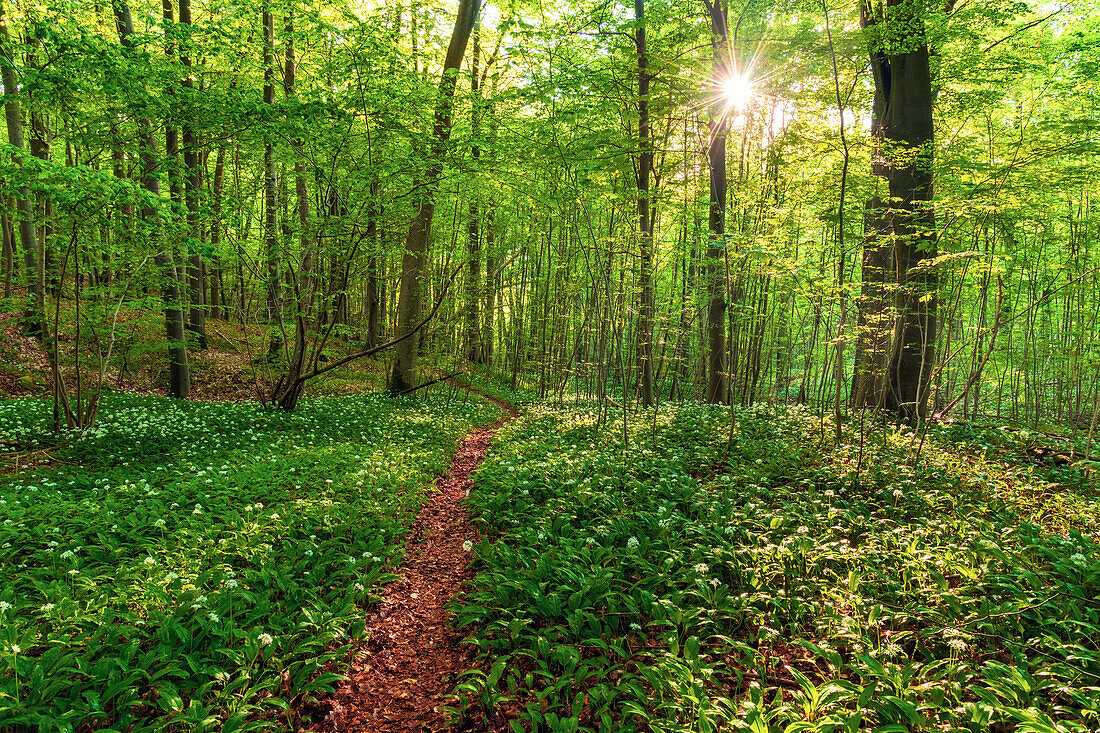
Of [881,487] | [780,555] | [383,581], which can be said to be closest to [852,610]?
[780,555]

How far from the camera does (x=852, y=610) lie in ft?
12.2

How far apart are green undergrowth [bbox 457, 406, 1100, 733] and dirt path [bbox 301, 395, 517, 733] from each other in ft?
0.84

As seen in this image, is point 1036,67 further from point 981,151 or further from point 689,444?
point 689,444

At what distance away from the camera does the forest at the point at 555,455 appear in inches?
126

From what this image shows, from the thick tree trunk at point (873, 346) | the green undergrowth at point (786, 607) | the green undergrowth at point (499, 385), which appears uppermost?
the thick tree trunk at point (873, 346)

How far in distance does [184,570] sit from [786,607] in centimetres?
534

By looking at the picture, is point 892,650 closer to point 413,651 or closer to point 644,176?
point 413,651

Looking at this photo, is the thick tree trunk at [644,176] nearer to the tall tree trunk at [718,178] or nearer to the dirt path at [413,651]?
the tall tree trunk at [718,178]

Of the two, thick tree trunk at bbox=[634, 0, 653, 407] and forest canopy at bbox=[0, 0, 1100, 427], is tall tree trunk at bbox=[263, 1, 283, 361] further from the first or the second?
thick tree trunk at bbox=[634, 0, 653, 407]

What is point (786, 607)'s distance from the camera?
12.5 feet

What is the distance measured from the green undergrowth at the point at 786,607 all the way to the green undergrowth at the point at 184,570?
1326 millimetres

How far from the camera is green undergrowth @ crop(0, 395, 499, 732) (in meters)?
2.92

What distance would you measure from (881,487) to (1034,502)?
1.49 metres

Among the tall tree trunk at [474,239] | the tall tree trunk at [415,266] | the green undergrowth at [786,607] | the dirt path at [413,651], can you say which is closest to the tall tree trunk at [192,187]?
the tall tree trunk at [415,266]
